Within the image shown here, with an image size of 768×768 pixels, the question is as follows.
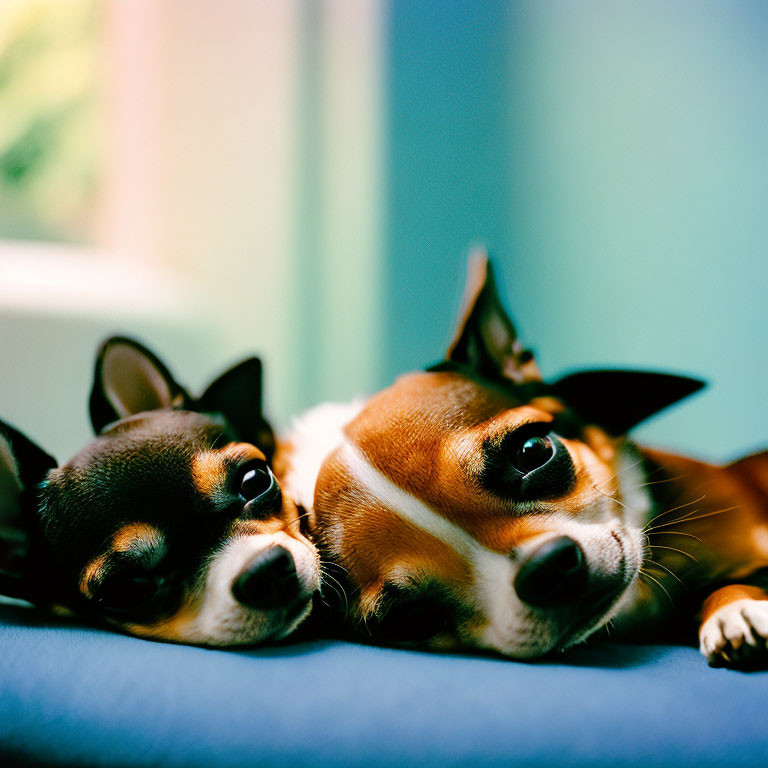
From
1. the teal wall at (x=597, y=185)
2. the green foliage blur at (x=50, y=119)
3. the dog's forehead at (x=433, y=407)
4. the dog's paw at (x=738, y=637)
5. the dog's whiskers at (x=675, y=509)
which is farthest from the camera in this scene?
the green foliage blur at (x=50, y=119)

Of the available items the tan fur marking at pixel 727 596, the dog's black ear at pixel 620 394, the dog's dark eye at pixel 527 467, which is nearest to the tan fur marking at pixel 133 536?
the dog's dark eye at pixel 527 467

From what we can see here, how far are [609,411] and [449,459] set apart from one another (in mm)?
463

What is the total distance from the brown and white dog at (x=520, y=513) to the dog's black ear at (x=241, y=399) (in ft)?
0.41

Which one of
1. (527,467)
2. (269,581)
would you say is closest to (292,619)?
(269,581)

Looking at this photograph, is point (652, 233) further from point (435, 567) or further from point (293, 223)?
point (435, 567)

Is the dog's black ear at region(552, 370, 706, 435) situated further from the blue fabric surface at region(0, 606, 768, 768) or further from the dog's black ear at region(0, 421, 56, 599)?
the dog's black ear at region(0, 421, 56, 599)

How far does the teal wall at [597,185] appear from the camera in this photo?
3.10 m

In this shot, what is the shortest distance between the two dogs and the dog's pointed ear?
5 cm

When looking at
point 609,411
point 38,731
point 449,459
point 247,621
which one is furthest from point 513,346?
point 38,731

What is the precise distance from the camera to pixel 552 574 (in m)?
1.23

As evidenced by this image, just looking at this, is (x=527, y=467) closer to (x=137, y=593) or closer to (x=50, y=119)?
(x=137, y=593)

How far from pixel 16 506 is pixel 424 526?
2.66 feet

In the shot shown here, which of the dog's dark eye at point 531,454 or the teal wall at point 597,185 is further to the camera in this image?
the teal wall at point 597,185

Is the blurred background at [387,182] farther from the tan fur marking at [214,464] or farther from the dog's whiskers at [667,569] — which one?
the dog's whiskers at [667,569]
